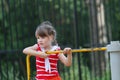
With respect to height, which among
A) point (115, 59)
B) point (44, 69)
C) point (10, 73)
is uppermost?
point (115, 59)

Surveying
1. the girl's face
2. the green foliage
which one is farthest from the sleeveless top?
the green foliage

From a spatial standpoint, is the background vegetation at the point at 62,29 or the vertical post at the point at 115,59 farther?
the background vegetation at the point at 62,29

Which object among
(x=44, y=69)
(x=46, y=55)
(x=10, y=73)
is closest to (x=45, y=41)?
(x=46, y=55)

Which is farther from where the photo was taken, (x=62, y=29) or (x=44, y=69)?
(x=62, y=29)

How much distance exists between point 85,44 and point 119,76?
4361 mm

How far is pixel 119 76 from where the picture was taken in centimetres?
516

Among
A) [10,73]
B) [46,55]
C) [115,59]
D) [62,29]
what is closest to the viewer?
[115,59]

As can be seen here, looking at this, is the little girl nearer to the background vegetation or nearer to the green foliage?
the background vegetation

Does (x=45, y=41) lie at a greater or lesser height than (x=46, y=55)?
greater

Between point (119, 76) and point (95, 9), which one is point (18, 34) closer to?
point (95, 9)

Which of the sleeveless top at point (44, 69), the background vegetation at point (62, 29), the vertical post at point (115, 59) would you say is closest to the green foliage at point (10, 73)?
the background vegetation at point (62, 29)

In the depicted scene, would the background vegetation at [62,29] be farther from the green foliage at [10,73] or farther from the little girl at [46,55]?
the little girl at [46,55]

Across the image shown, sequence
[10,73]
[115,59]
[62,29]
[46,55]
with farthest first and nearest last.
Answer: [62,29]
[10,73]
[46,55]
[115,59]

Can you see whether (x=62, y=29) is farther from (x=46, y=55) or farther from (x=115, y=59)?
(x=115, y=59)
